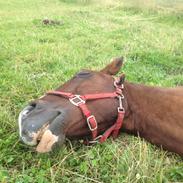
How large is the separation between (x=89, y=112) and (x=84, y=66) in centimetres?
336

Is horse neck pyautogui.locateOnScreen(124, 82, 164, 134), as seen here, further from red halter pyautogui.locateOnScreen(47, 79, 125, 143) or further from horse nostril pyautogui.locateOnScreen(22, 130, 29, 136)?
horse nostril pyautogui.locateOnScreen(22, 130, 29, 136)

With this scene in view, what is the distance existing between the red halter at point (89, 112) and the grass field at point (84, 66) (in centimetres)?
15

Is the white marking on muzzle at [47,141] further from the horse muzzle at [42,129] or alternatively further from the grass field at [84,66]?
the grass field at [84,66]

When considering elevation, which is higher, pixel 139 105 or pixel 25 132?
pixel 25 132

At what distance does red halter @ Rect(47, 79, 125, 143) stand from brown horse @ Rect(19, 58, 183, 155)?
19 millimetres

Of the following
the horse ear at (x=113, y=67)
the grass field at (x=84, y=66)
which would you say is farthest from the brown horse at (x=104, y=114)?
the grass field at (x=84, y=66)

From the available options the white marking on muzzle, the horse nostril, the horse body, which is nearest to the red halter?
the horse body

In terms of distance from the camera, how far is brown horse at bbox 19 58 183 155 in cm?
331

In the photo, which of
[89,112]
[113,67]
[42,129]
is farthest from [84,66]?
[42,129]

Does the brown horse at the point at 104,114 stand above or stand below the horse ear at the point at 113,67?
below

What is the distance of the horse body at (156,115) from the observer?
11.9 ft

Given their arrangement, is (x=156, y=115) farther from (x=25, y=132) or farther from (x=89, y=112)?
(x=25, y=132)

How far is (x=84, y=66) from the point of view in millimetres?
6852

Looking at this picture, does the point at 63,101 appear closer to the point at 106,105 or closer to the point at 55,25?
the point at 106,105
